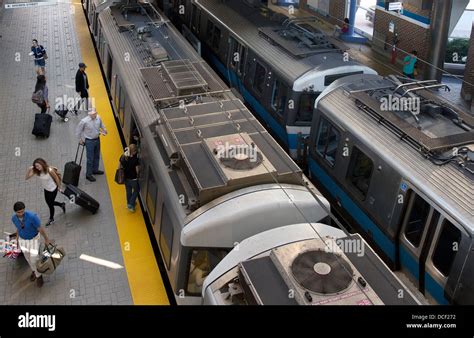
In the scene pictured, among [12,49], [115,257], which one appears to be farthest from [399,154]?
[12,49]

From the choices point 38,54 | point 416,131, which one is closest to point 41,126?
point 38,54

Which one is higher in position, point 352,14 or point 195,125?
point 195,125

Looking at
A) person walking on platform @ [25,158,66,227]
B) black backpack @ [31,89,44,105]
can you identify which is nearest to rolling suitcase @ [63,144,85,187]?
person walking on platform @ [25,158,66,227]

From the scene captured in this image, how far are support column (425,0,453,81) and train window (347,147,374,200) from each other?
9664 mm

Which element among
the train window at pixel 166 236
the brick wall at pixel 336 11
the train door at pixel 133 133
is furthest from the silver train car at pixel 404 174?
the brick wall at pixel 336 11

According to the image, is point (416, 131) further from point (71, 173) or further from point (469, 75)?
point (469, 75)

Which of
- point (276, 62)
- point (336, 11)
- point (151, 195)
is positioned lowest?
point (336, 11)

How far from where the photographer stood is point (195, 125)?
860 cm

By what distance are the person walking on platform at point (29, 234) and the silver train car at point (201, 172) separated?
1825mm

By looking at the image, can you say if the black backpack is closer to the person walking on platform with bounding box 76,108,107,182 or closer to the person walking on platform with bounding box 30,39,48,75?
the person walking on platform with bounding box 30,39,48,75

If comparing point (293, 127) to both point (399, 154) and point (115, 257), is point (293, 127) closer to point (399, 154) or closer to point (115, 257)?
point (399, 154)

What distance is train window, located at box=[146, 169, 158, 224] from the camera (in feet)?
28.6

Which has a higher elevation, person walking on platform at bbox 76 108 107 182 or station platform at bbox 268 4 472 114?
person walking on platform at bbox 76 108 107 182

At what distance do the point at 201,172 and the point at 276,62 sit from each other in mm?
5843
